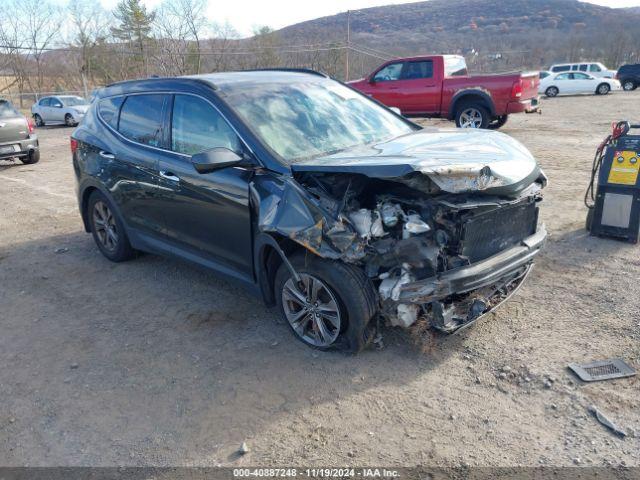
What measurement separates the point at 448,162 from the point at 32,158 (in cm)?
1227

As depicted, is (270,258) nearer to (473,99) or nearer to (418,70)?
(473,99)

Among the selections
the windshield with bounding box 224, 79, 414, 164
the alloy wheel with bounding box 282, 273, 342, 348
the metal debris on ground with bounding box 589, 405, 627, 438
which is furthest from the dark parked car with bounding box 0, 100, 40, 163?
the metal debris on ground with bounding box 589, 405, 627, 438

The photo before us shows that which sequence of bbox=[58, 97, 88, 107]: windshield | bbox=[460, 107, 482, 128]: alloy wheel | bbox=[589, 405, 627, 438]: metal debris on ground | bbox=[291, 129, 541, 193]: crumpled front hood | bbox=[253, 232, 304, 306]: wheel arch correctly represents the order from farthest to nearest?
bbox=[58, 97, 88, 107]: windshield → bbox=[460, 107, 482, 128]: alloy wheel → bbox=[253, 232, 304, 306]: wheel arch → bbox=[291, 129, 541, 193]: crumpled front hood → bbox=[589, 405, 627, 438]: metal debris on ground

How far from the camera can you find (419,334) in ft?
12.5

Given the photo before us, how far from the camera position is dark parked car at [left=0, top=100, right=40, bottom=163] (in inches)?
469

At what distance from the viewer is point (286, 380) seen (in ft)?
11.4

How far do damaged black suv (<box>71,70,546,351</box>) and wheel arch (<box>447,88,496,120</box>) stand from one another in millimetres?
8331

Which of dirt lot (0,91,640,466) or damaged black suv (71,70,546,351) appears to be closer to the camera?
dirt lot (0,91,640,466)

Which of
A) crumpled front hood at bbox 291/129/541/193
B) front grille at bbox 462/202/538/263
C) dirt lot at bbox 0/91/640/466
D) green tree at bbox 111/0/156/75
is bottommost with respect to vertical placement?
dirt lot at bbox 0/91/640/466

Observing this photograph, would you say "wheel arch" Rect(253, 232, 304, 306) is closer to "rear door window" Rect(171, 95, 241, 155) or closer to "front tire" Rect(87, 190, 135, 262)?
"rear door window" Rect(171, 95, 241, 155)

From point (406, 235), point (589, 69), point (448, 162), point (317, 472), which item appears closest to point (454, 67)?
point (448, 162)

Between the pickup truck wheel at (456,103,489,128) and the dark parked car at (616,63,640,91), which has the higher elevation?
the dark parked car at (616,63,640,91)

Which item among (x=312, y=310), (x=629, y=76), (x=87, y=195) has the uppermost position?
(x=629, y=76)

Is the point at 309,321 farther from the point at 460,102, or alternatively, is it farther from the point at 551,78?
the point at 551,78
